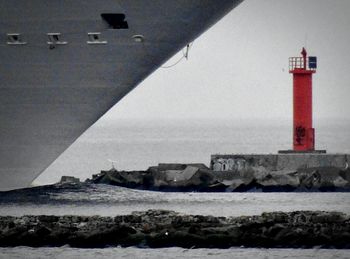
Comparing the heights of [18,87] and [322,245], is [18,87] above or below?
above

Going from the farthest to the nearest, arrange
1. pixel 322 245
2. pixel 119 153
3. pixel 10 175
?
pixel 119 153, pixel 10 175, pixel 322 245

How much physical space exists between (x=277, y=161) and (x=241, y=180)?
2.64 m

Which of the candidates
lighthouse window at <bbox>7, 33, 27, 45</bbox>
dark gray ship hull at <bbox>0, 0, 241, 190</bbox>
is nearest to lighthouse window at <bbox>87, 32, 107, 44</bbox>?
dark gray ship hull at <bbox>0, 0, 241, 190</bbox>

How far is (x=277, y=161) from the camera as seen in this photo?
51.9 m

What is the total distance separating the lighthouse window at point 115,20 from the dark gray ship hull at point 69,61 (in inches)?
3.9

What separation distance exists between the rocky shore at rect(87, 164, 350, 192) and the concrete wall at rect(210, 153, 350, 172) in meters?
0.34

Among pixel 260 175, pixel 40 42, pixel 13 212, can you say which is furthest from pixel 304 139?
pixel 40 42

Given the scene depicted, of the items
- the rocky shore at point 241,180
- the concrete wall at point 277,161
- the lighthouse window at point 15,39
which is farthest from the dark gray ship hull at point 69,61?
the concrete wall at point 277,161

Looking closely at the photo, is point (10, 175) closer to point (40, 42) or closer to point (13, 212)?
point (13, 212)

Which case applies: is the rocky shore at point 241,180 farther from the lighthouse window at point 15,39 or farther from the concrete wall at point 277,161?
the lighthouse window at point 15,39

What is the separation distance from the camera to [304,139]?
176 feet

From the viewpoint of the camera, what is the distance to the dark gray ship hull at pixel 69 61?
125 ft

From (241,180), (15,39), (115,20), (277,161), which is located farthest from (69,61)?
(277,161)

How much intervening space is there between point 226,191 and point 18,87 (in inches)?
450
